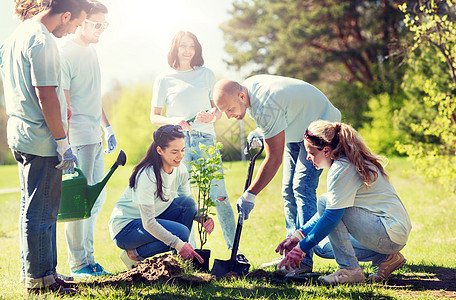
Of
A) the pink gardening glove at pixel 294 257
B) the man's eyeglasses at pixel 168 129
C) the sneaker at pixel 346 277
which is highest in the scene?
the man's eyeglasses at pixel 168 129

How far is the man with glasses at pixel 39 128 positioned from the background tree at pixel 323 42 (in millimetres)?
12784

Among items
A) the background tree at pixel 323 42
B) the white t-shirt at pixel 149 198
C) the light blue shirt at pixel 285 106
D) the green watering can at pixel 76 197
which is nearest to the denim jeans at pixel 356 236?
the light blue shirt at pixel 285 106

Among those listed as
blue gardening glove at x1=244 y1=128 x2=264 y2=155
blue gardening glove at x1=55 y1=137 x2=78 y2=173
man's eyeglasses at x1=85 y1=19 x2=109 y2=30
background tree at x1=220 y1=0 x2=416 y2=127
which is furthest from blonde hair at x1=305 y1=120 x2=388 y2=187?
background tree at x1=220 y1=0 x2=416 y2=127

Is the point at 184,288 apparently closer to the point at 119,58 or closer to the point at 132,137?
the point at 119,58

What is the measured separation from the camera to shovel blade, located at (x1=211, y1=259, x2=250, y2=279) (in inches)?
121

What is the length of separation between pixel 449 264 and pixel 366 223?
1.21 metres

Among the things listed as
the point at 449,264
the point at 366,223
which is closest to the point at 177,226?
the point at 366,223

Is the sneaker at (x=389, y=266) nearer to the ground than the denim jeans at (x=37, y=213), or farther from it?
nearer to the ground

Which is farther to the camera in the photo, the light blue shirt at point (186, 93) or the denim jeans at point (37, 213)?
the light blue shirt at point (186, 93)

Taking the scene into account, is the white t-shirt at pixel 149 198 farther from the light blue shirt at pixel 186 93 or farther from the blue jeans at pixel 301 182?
the blue jeans at pixel 301 182

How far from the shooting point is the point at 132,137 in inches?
882

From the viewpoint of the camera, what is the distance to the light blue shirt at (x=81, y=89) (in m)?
3.24

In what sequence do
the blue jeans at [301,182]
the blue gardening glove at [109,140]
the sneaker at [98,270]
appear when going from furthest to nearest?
1. the blue gardening glove at [109,140]
2. the sneaker at [98,270]
3. the blue jeans at [301,182]

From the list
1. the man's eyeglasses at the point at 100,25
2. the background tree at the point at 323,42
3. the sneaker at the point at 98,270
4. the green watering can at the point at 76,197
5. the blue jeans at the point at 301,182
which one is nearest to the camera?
the green watering can at the point at 76,197
